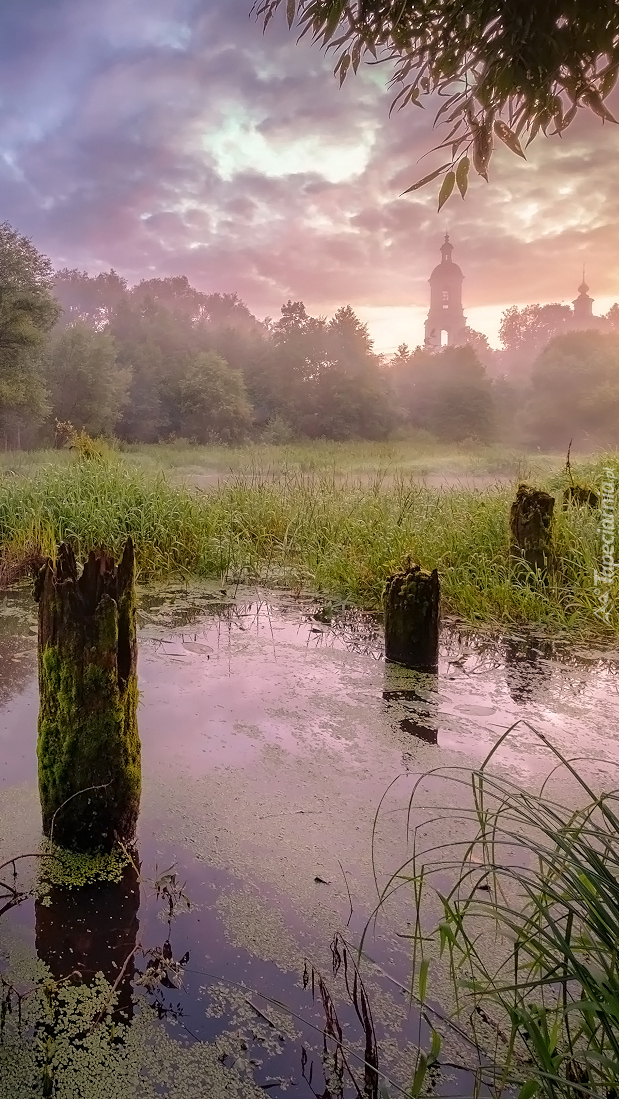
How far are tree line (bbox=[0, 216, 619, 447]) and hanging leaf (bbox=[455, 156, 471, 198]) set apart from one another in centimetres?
1168

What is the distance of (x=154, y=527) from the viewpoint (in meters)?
5.22

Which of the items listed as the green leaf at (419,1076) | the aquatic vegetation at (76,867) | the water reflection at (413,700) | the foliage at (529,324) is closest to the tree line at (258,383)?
the foliage at (529,324)

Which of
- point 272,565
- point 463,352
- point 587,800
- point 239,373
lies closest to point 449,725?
point 587,800

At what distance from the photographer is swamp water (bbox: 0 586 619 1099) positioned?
1.12 metres

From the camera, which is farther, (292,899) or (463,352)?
(463,352)

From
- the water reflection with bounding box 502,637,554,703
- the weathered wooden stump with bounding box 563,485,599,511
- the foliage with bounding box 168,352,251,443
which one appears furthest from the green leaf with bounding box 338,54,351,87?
the foliage with bounding box 168,352,251,443

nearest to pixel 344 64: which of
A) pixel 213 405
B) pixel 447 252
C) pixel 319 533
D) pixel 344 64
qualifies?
pixel 344 64

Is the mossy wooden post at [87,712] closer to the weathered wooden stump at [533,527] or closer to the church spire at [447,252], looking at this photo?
the weathered wooden stump at [533,527]

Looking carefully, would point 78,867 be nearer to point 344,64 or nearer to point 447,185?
point 447,185

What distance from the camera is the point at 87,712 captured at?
5.77 ft

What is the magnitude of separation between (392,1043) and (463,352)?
16509mm

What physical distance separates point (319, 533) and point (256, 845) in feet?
11.9

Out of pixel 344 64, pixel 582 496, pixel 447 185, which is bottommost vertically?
pixel 582 496

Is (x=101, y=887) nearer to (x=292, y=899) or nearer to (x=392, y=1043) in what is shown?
(x=292, y=899)
